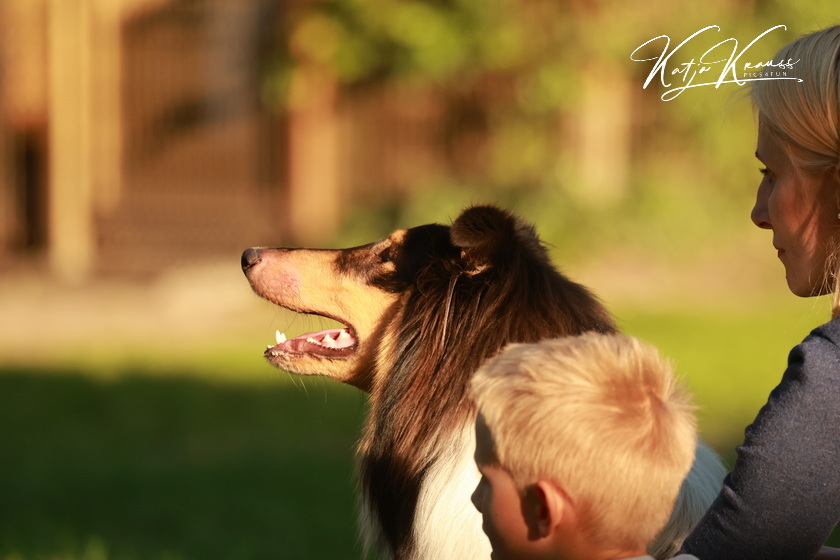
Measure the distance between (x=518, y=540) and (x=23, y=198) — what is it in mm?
11150

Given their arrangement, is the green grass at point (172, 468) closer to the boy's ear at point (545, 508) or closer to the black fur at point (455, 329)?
the black fur at point (455, 329)

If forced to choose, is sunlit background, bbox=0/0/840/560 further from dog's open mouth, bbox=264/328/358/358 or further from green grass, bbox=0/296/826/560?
dog's open mouth, bbox=264/328/358/358

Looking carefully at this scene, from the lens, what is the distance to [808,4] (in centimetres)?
1084

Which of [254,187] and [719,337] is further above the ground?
[254,187]

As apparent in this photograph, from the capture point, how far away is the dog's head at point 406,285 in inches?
Result: 113

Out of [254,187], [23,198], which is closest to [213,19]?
[254,187]

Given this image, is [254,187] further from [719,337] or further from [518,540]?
[518,540]

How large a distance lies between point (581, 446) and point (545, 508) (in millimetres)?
135

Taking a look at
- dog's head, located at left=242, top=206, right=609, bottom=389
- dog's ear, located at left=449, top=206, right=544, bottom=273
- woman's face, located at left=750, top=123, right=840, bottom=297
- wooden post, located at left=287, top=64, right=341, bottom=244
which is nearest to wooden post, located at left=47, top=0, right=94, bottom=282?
wooden post, located at left=287, top=64, right=341, bottom=244

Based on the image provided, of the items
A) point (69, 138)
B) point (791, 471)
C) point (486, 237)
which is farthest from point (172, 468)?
point (69, 138)

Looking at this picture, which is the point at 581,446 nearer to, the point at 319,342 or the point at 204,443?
the point at 319,342

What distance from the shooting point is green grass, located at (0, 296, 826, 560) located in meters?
5.14

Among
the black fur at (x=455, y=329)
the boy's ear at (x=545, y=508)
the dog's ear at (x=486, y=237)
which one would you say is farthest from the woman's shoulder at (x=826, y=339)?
the dog's ear at (x=486, y=237)

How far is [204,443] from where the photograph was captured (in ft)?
22.1
